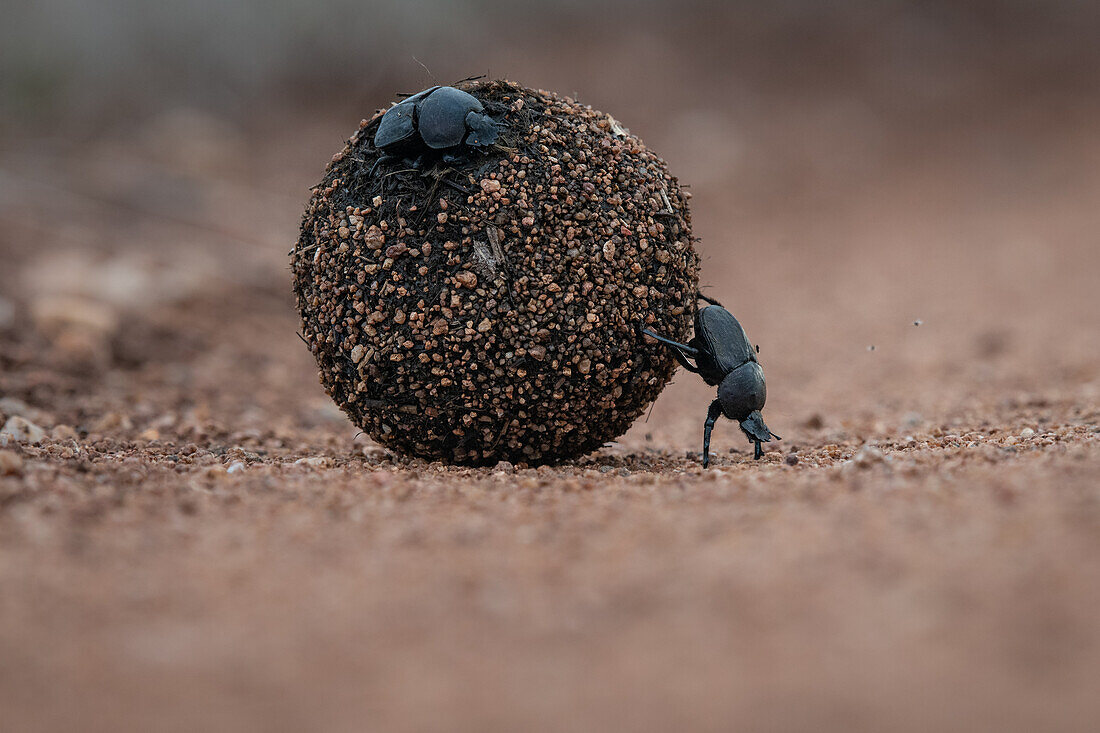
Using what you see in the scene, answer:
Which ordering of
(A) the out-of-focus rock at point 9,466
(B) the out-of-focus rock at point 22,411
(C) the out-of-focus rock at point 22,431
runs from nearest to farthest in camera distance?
(A) the out-of-focus rock at point 9,466 < (C) the out-of-focus rock at point 22,431 < (B) the out-of-focus rock at point 22,411

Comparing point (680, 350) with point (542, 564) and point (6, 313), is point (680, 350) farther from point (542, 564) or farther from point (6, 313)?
point (6, 313)

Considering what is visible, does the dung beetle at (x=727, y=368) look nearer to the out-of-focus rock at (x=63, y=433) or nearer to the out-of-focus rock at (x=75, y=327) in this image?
the out-of-focus rock at (x=63, y=433)

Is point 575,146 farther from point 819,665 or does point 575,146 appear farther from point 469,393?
point 819,665

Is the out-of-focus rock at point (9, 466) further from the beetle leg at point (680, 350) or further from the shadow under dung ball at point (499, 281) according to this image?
the beetle leg at point (680, 350)

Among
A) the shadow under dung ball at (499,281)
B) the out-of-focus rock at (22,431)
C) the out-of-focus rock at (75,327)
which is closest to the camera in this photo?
the shadow under dung ball at (499,281)

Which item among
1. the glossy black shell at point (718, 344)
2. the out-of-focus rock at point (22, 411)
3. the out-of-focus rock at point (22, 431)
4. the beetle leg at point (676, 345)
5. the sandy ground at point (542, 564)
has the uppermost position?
the out-of-focus rock at point (22, 411)

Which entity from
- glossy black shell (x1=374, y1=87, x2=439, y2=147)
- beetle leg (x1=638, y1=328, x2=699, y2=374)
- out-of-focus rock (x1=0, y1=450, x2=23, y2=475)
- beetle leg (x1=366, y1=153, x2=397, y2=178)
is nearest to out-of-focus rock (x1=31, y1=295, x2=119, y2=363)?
out-of-focus rock (x1=0, y1=450, x2=23, y2=475)

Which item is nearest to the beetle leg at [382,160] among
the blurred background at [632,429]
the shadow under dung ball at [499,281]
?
the shadow under dung ball at [499,281]

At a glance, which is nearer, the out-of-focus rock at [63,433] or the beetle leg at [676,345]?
the beetle leg at [676,345]

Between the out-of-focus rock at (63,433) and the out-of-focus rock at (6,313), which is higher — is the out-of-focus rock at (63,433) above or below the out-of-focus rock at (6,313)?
below
